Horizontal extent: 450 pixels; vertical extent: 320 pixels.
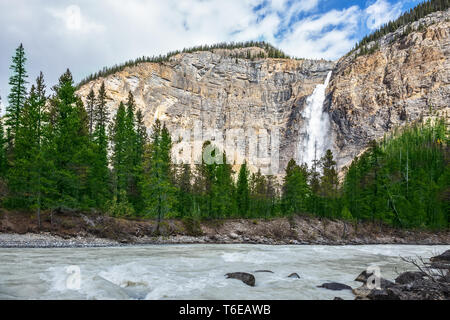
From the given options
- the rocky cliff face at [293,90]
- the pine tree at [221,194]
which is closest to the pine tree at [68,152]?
the pine tree at [221,194]

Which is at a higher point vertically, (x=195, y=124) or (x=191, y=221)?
(x=195, y=124)

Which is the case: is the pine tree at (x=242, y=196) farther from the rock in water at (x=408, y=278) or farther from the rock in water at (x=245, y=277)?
the rock in water at (x=408, y=278)

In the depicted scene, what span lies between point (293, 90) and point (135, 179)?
124676 mm

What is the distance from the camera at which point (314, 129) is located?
133625 millimetres

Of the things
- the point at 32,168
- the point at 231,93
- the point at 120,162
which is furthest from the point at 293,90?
the point at 32,168

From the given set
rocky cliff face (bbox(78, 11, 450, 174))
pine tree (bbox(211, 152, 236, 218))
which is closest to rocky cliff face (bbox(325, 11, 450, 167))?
rocky cliff face (bbox(78, 11, 450, 174))

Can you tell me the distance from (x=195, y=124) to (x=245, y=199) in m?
88.8

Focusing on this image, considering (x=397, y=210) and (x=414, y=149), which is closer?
(x=397, y=210)

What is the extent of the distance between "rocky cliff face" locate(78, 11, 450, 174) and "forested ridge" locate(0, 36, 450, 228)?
44.7m

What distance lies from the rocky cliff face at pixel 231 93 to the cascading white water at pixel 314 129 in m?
3.37

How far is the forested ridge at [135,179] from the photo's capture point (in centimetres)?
2806
